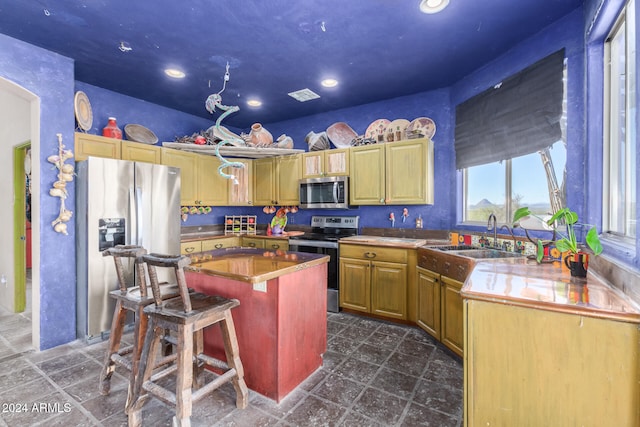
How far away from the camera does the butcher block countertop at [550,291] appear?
3.57 feet

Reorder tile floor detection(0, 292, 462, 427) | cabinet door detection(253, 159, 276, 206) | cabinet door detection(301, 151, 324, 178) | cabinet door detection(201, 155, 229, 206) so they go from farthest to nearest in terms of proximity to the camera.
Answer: cabinet door detection(253, 159, 276, 206)
cabinet door detection(201, 155, 229, 206)
cabinet door detection(301, 151, 324, 178)
tile floor detection(0, 292, 462, 427)

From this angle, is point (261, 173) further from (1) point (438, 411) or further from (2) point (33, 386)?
(1) point (438, 411)

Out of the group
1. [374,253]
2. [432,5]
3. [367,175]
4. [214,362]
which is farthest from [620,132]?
[214,362]

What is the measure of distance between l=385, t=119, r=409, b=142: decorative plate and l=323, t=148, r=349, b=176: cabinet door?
57 centimetres

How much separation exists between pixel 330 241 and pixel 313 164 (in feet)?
3.81

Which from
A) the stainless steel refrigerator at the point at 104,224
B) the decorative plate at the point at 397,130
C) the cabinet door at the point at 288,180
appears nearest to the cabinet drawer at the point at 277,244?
the cabinet door at the point at 288,180

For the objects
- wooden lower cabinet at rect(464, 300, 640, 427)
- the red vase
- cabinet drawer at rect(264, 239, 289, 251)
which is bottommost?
wooden lower cabinet at rect(464, 300, 640, 427)

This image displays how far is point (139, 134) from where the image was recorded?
3.58 metres

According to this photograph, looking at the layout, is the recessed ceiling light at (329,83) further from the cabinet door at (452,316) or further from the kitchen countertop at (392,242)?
the cabinet door at (452,316)

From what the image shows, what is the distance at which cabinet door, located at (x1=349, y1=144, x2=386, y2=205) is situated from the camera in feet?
11.5

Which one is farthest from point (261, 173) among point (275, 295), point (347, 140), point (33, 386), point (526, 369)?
point (526, 369)

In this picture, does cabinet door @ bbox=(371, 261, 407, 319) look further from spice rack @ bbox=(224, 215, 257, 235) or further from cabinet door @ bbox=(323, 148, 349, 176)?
spice rack @ bbox=(224, 215, 257, 235)

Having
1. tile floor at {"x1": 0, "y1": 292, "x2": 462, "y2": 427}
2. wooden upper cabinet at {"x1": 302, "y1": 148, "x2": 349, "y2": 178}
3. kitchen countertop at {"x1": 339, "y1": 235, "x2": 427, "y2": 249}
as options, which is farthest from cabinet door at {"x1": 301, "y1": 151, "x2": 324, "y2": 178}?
tile floor at {"x1": 0, "y1": 292, "x2": 462, "y2": 427}

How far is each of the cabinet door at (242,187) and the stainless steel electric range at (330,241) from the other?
1112 mm
